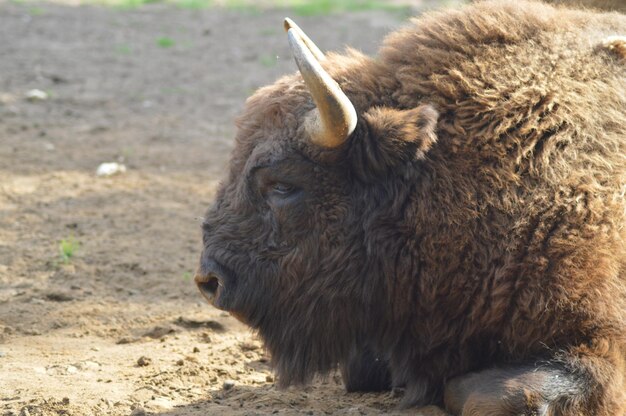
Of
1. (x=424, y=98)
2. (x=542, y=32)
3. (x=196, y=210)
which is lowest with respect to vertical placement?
(x=196, y=210)

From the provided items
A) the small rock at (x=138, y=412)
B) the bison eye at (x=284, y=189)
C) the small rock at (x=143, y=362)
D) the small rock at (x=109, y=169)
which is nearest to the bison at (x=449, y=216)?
the bison eye at (x=284, y=189)

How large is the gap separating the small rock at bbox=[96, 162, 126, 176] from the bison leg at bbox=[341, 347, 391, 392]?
430 centimetres

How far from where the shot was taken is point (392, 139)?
434cm

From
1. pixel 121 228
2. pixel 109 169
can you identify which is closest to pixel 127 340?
pixel 121 228

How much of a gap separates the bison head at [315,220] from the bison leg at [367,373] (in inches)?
7.8

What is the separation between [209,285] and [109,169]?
4304mm

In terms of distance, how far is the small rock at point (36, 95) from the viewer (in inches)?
432

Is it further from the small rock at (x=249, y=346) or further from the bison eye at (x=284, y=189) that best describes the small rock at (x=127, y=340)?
the bison eye at (x=284, y=189)

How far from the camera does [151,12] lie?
18.3 metres

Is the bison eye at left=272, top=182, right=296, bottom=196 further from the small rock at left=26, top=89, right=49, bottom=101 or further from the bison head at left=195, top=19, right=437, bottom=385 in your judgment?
the small rock at left=26, top=89, right=49, bottom=101

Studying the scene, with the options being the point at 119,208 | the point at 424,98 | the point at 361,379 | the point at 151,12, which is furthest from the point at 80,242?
the point at 151,12

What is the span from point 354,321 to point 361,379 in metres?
0.51

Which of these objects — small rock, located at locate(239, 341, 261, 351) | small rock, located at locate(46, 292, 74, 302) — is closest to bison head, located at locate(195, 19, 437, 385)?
small rock, located at locate(239, 341, 261, 351)

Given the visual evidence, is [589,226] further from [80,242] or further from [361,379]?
[80,242]
